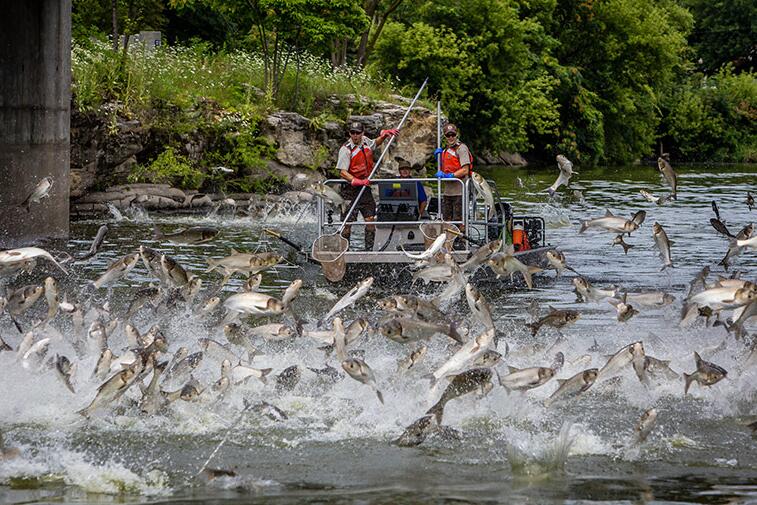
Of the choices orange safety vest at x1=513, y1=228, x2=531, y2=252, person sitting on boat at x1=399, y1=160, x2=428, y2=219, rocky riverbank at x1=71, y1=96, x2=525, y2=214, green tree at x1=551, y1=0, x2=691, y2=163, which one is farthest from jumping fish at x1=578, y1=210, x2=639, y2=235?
green tree at x1=551, y1=0, x2=691, y2=163

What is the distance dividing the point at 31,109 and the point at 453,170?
26.5 ft

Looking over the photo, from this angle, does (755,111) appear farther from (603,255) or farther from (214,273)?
(214,273)

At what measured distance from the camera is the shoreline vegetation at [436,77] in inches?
1204

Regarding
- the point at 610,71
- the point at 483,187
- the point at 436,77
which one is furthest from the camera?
the point at 610,71

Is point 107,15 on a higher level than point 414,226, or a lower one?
higher

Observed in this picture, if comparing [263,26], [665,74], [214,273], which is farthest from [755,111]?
[214,273]

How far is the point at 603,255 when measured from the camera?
23.5 m

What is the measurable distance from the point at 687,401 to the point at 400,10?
147 feet

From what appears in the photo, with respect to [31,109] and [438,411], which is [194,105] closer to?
[31,109]

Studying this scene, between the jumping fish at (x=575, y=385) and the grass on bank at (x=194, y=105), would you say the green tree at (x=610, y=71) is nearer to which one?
the grass on bank at (x=194, y=105)

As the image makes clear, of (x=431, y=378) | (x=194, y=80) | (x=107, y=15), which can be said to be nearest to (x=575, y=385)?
(x=431, y=378)

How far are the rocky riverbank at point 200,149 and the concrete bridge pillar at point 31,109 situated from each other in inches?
184

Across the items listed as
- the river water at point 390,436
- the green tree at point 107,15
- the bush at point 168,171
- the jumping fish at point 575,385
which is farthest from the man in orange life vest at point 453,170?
the green tree at point 107,15

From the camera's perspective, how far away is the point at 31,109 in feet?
73.5
